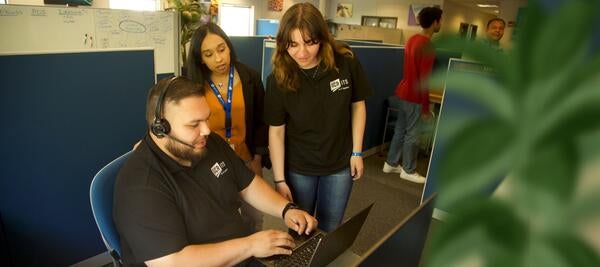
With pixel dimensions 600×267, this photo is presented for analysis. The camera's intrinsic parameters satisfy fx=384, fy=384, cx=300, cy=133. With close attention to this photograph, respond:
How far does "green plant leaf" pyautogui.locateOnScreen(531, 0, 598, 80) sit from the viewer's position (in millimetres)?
250

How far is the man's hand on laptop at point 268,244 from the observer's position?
1.10 meters

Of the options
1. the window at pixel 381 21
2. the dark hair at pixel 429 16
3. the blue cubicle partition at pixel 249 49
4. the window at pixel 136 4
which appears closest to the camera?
the dark hair at pixel 429 16

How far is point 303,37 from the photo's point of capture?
4.17ft

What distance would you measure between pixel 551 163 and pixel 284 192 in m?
1.27

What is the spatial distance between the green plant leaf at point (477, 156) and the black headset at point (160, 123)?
0.95 metres

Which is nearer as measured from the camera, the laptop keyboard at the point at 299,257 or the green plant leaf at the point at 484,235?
the green plant leaf at the point at 484,235

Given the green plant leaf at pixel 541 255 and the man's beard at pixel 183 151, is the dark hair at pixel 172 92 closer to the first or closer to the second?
the man's beard at pixel 183 151

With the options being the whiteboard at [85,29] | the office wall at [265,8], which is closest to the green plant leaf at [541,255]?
the whiteboard at [85,29]

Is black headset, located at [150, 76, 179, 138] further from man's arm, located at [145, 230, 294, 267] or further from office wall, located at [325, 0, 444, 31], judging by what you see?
office wall, located at [325, 0, 444, 31]

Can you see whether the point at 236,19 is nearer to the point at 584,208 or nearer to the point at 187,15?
the point at 187,15

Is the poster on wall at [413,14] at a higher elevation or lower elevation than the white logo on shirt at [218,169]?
higher

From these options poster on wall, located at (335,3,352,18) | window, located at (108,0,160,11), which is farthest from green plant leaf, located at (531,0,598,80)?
poster on wall, located at (335,3,352,18)

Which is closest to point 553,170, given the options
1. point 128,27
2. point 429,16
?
point 429,16

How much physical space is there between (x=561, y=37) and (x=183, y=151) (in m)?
1.02
